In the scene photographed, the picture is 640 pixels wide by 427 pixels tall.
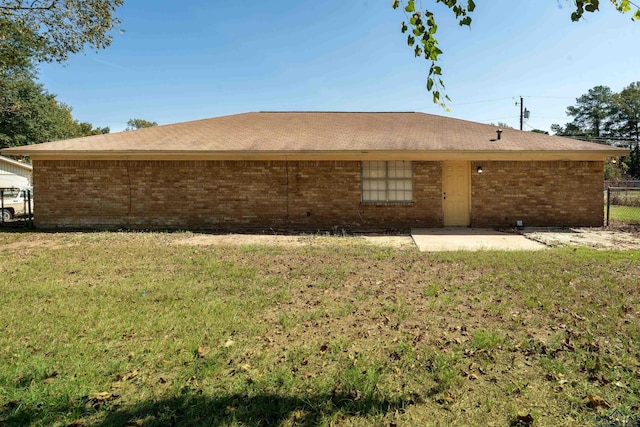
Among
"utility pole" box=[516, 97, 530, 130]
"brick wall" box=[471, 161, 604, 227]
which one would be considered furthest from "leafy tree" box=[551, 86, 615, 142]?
"brick wall" box=[471, 161, 604, 227]

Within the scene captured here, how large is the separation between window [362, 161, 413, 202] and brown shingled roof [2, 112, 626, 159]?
1.91 feet

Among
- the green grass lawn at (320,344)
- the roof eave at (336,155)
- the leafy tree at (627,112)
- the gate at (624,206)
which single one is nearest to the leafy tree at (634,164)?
the leafy tree at (627,112)

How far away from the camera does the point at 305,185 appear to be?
440 inches

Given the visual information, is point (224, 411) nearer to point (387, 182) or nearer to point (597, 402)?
point (597, 402)

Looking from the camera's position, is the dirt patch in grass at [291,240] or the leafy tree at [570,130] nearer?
the dirt patch in grass at [291,240]

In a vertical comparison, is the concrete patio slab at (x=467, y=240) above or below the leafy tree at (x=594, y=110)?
below

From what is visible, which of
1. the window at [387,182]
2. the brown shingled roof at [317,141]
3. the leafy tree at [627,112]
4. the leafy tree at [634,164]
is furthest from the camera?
the leafy tree at [627,112]

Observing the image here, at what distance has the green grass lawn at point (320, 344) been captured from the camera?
252 centimetres

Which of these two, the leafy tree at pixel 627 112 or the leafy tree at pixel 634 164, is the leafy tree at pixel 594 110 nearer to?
the leafy tree at pixel 627 112

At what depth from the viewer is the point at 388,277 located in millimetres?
5730

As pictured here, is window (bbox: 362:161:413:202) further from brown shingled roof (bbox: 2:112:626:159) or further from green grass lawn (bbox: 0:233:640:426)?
green grass lawn (bbox: 0:233:640:426)

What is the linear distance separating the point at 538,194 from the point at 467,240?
3.66 m

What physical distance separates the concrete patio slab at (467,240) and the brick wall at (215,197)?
2.97ft

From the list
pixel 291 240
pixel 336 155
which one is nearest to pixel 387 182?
pixel 336 155
